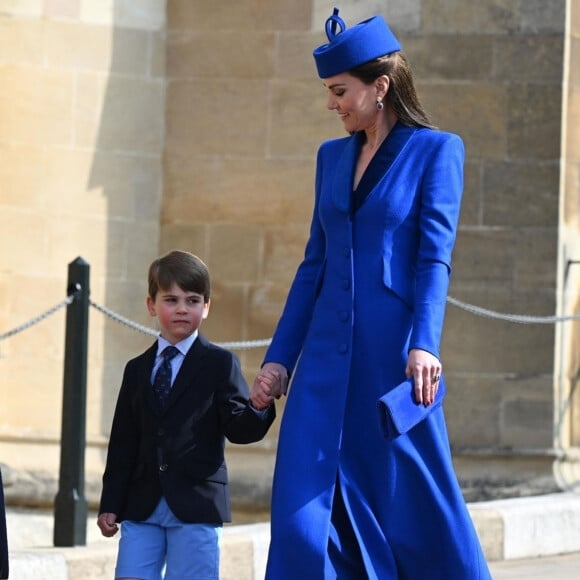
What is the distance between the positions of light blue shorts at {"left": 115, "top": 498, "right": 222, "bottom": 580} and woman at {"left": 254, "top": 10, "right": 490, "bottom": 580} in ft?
1.50

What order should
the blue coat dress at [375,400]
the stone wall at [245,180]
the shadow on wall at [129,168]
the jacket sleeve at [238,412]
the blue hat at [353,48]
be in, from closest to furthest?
1. the blue coat dress at [375,400]
2. the blue hat at [353,48]
3. the jacket sleeve at [238,412]
4. the stone wall at [245,180]
5. the shadow on wall at [129,168]

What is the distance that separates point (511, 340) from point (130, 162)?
202 cm

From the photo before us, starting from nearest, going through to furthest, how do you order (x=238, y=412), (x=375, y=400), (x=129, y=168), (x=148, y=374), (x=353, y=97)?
(x=375, y=400)
(x=353, y=97)
(x=238, y=412)
(x=148, y=374)
(x=129, y=168)

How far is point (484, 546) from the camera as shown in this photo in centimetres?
664

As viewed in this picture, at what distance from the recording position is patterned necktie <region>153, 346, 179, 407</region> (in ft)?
14.0

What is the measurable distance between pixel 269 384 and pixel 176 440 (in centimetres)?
41

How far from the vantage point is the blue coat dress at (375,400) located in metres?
3.66

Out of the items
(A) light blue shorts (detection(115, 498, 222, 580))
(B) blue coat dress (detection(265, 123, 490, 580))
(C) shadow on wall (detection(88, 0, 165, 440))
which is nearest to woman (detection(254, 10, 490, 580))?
(B) blue coat dress (detection(265, 123, 490, 580))

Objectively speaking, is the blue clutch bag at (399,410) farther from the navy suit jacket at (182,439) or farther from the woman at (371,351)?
the navy suit jacket at (182,439)

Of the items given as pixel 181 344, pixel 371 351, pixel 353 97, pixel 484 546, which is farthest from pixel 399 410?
pixel 484 546

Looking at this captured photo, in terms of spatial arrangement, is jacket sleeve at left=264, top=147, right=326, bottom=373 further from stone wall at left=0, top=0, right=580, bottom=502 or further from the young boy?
stone wall at left=0, top=0, right=580, bottom=502

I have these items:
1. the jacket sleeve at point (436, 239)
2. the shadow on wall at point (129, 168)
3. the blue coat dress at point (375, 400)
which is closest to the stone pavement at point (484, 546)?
the shadow on wall at point (129, 168)

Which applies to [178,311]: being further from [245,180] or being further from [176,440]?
Result: [245,180]

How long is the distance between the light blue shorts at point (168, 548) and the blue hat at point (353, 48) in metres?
1.18
